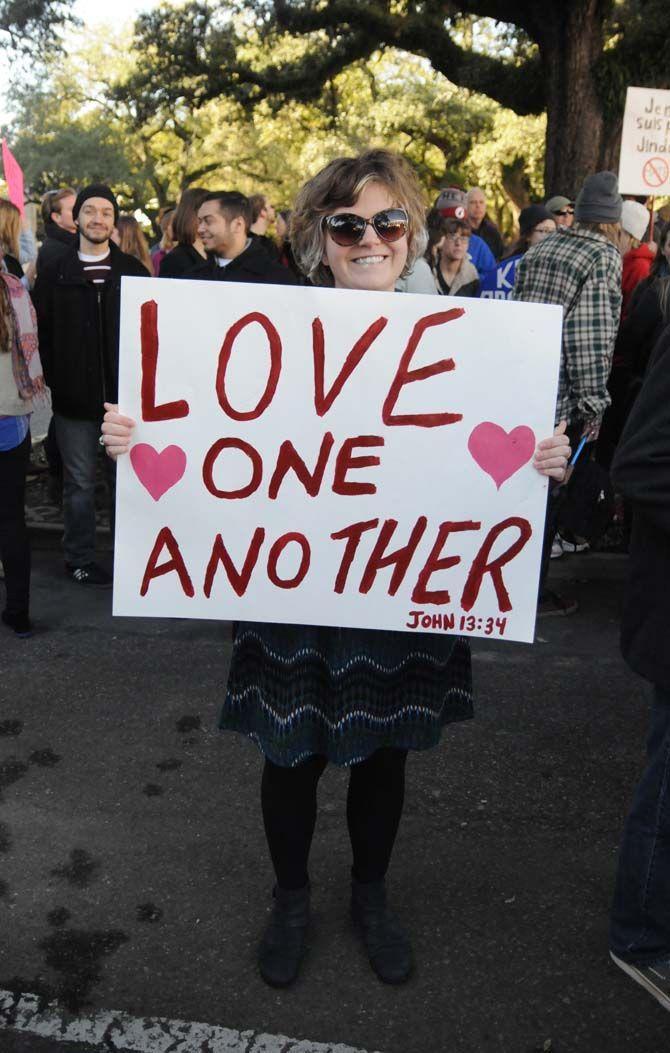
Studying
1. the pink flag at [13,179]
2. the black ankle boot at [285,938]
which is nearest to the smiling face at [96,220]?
Result: the pink flag at [13,179]

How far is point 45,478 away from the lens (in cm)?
722

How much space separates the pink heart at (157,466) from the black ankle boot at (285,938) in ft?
3.32

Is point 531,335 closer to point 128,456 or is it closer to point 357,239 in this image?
point 357,239

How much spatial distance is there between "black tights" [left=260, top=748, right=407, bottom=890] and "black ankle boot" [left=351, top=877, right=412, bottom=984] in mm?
50

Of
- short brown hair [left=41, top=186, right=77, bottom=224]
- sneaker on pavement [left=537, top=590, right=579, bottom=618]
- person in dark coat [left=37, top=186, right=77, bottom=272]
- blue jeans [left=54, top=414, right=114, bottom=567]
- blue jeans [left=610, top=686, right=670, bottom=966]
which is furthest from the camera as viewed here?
short brown hair [left=41, top=186, right=77, bottom=224]

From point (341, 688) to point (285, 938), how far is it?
2.22 feet

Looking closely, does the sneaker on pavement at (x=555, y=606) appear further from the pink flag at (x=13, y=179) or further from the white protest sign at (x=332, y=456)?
the pink flag at (x=13, y=179)

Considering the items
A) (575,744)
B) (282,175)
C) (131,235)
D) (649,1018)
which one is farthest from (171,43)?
(282,175)

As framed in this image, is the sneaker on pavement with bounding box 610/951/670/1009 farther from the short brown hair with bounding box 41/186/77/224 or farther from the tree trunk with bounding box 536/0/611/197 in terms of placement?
the tree trunk with bounding box 536/0/611/197

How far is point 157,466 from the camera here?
2.11 m

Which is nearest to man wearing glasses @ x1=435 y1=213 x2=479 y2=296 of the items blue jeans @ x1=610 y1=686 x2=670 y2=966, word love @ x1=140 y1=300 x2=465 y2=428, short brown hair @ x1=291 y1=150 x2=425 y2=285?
short brown hair @ x1=291 y1=150 x2=425 y2=285

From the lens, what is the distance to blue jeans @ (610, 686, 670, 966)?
2184 mm

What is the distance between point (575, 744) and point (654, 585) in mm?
1691

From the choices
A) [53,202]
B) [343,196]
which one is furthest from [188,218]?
[343,196]
